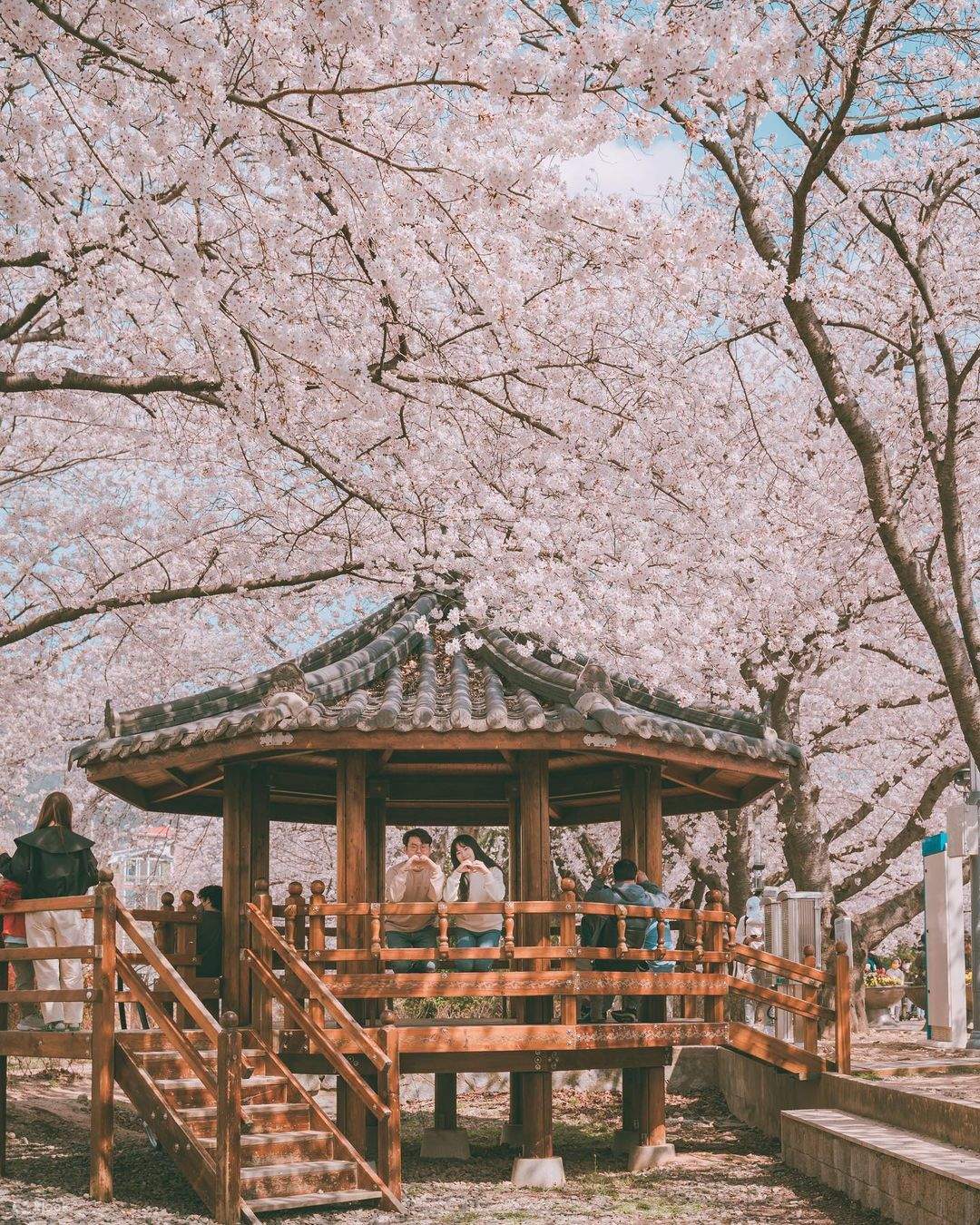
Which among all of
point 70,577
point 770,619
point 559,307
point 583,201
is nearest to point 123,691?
point 70,577

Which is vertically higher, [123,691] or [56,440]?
[56,440]

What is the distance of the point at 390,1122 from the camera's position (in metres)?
9.09

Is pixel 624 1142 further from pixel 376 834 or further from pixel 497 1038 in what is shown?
pixel 376 834

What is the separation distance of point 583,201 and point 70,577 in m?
10.4

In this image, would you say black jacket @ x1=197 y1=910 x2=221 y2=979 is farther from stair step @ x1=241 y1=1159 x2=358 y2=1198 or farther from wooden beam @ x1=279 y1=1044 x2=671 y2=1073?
stair step @ x1=241 y1=1159 x2=358 y2=1198

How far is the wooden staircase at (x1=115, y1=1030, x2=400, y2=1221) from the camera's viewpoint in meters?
8.23

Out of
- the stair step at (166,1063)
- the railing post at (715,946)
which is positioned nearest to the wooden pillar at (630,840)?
the railing post at (715,946)

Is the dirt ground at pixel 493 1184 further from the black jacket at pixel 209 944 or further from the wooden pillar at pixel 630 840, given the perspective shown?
the black jacket at pixel 209 944

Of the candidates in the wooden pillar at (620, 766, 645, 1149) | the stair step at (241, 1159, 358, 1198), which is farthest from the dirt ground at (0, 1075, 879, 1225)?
the wooden pillar at (620, 766, 645, 1149)

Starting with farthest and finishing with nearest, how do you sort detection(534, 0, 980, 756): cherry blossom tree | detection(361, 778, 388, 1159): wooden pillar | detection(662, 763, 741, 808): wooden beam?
1. detection(361, 778, 388, 1159): wooden pillar
2. detection(662, 763, 741, 808): wooden beam
3. detection(534, 0, 980, 756): cherry blossom tree

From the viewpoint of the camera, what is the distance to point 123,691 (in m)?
19.8

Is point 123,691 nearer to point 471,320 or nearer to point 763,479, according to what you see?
point 763,479

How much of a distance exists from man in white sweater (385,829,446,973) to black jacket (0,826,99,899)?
2327 mm

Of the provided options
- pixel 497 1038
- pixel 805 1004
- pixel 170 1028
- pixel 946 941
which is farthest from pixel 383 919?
pixel 946 941
